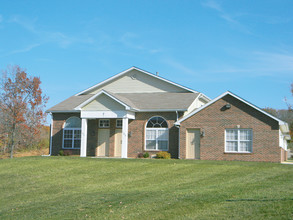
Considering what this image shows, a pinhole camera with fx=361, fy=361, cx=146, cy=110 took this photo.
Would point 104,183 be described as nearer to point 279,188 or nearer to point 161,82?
point 279,188

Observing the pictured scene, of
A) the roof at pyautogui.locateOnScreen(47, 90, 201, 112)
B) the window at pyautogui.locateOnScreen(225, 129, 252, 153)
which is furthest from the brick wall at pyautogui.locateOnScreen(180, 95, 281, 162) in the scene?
the roof at pyautogui.locateOnScreen(47, 90, 201, 112)

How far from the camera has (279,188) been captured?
11930 millimetres

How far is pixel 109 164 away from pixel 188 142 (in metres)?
6.86

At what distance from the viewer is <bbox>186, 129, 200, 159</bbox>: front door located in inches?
1003

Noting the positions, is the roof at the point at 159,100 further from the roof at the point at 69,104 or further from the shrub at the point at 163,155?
the roof at the point at 69,104

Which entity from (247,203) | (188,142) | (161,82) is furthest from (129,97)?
(247,203)

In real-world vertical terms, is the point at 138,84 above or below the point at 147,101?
above

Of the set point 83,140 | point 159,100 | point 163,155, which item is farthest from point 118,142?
point 159,100

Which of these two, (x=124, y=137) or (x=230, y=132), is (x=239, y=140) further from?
(x=124, y=137)

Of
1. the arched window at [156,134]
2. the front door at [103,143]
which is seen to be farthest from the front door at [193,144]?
the front door at [103,143]

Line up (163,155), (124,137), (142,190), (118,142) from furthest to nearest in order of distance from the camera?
(118,142), (124,137), (163,155), (142,190)

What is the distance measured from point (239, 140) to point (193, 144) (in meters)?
3.21

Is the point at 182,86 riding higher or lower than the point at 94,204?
higher

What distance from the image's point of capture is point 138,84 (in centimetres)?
3197
